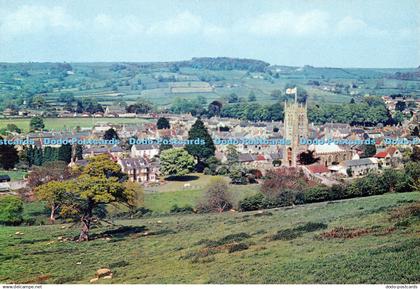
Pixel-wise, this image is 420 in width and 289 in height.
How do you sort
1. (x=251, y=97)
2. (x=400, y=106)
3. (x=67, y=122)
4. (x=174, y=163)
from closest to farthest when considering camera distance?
(x=174, y=163) → (x=67, y=122) → (x=400, y=106) → (x=251, y=97)

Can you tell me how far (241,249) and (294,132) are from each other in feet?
45.6

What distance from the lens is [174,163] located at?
21.3m

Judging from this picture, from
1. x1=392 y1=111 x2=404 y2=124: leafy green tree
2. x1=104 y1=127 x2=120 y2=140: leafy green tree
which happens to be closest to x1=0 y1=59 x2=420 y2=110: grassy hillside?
x1=392 y1=111 x2=404 y2=124: leafy green tree

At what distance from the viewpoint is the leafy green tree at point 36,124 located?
23486 mm

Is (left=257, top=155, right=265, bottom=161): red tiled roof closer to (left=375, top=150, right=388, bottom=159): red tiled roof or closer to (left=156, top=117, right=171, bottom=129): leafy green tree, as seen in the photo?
(left=375, top=150, right=388, bottom=159): red tiled roof

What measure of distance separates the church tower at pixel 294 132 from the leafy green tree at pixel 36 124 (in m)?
10.7

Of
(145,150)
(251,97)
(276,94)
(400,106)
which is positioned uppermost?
(276,94)

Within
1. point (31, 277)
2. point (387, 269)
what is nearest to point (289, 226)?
point (387, 269)

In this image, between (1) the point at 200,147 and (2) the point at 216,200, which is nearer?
(2) the point at 216,200

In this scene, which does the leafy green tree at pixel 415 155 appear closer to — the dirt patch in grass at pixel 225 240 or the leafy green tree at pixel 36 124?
the dirt patch in grass at pixel 225 240

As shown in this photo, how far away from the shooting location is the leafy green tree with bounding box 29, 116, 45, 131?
23.5m

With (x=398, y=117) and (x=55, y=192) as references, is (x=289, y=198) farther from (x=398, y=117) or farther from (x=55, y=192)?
(x=398, y=117)

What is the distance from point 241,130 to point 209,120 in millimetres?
5738

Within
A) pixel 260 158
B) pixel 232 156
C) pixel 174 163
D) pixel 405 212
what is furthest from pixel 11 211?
pixel 260 158
